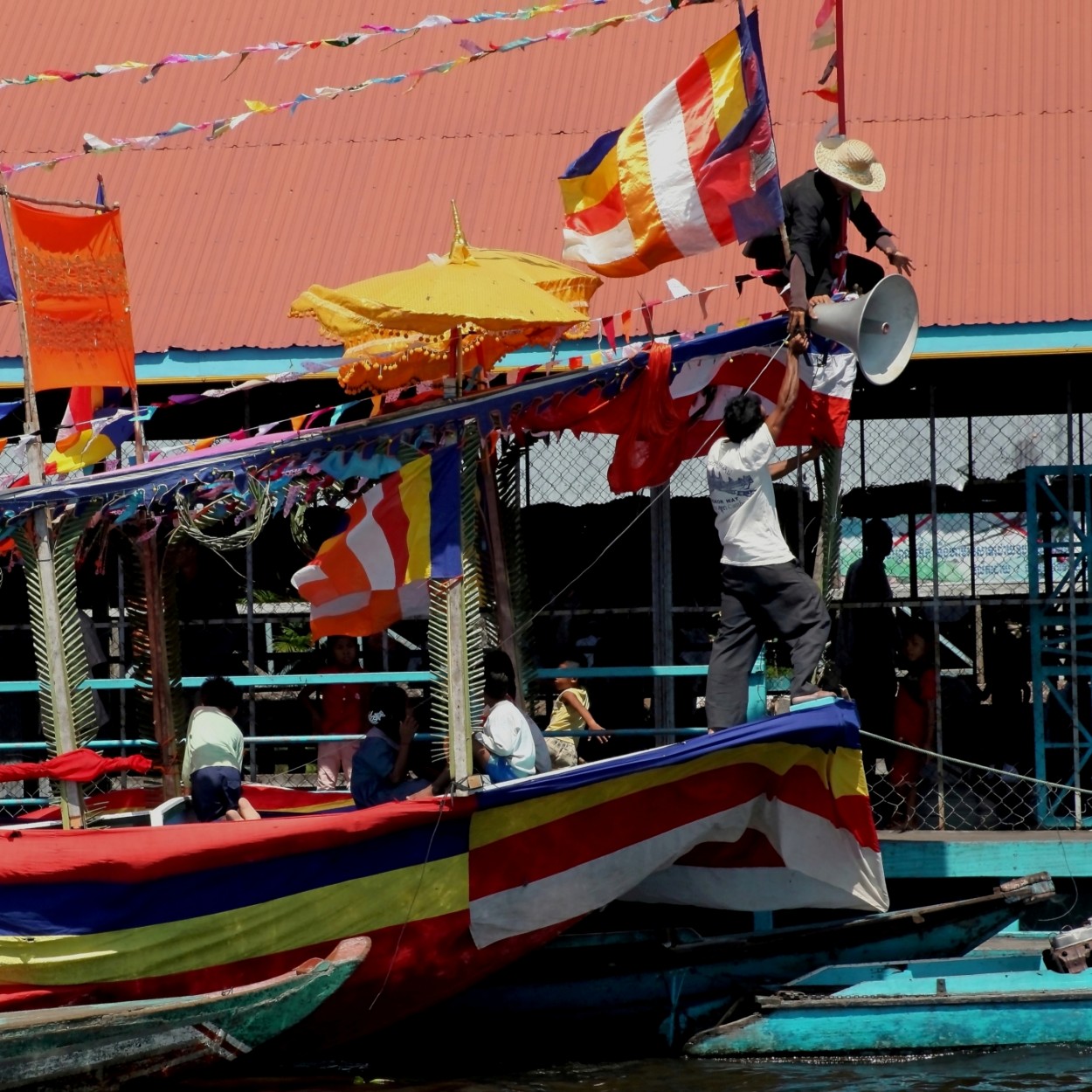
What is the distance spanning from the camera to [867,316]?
269 inches

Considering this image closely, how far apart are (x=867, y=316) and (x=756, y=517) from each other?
972mm

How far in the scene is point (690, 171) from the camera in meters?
6.77

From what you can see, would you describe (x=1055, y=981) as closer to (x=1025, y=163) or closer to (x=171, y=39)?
(x=1025, y=163)

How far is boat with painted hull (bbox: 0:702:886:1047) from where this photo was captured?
22.0 ft

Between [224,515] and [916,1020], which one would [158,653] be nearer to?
[224,515]

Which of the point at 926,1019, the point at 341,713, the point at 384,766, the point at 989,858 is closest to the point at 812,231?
the point at 384,766

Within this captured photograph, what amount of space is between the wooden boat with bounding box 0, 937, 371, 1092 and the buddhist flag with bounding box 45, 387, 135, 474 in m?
2.42

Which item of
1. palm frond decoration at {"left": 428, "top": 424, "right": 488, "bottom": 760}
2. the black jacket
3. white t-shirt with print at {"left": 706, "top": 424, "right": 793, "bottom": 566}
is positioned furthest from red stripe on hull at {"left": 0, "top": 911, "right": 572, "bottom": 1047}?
the black jacket

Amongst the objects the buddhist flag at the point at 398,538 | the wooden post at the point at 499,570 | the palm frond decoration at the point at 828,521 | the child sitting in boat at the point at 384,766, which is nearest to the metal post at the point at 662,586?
the wooden post at the point at 499,570

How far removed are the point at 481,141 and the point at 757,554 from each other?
4544 mm

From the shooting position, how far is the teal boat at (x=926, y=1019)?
7.43 meters

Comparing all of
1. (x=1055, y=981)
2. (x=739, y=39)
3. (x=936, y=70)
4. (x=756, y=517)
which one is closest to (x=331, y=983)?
(x=756, y=517)

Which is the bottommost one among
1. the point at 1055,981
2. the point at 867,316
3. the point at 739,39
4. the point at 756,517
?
the point at 1055,981

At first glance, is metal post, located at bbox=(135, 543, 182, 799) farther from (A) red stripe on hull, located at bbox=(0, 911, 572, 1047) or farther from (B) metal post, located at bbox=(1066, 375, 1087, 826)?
(B) metal post, located at bbox=(1066, 375, 1087, 826)
